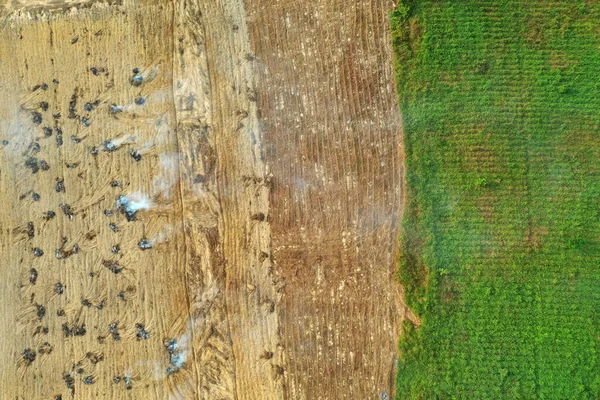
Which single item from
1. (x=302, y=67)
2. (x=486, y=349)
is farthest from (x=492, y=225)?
(x=302, y=67)

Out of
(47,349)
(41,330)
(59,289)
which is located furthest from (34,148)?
(47,349)

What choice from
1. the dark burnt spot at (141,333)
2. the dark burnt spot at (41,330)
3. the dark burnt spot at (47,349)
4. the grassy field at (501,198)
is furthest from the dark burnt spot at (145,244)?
the grassy field at (501,198)

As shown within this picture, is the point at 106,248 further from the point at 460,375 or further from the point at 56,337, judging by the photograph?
the point at 460,375

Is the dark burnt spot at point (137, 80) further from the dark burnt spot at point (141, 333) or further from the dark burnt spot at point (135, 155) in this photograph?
the dark burnt spot at point (141, 333)

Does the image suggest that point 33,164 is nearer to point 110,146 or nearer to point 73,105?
point 73,105

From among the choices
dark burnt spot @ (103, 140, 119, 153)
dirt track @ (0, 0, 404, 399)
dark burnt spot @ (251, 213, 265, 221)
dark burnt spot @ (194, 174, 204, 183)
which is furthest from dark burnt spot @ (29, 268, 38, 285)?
dark burnt spot @ (251, 213, 265, 221)

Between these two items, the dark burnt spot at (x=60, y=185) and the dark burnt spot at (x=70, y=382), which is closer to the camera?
the dark burnt spot at (x=70, y=382)
